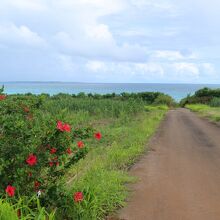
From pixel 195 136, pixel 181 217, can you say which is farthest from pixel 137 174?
pixel 195 136

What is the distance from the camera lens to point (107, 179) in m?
9.04

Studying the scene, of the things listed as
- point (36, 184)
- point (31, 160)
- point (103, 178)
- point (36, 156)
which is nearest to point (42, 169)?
point (36, 184)

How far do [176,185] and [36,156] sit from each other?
3830 millimetres

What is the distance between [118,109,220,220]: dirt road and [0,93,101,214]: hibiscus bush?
47.3 inches

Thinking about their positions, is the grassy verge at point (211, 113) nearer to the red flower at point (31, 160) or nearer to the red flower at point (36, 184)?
the red flower at point (36, 184)

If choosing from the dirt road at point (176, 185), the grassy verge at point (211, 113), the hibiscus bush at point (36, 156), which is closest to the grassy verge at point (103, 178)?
the dirt road at point (176, 185)

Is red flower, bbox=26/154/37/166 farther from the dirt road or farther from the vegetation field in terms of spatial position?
the dirt road

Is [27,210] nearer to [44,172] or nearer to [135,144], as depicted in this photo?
[44,172]

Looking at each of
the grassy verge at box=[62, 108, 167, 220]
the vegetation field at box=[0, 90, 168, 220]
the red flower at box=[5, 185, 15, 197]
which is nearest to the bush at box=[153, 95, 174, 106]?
the grassy verge at box=[62, 108, 167, 220]

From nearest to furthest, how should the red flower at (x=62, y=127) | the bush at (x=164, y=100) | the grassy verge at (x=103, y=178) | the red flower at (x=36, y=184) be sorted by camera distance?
the red flower at (x=62, y=127) < the red flower at (x=36, y=184) < the grassy verge at (x=103, y=178) < the bush at (x=164, y=100)

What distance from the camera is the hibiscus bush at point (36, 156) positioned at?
6.23 meters

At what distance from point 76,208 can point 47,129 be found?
1.12 meters

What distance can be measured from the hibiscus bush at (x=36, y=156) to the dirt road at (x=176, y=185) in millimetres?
1202

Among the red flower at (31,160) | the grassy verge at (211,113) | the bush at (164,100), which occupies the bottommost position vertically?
the bush at (164,100)
